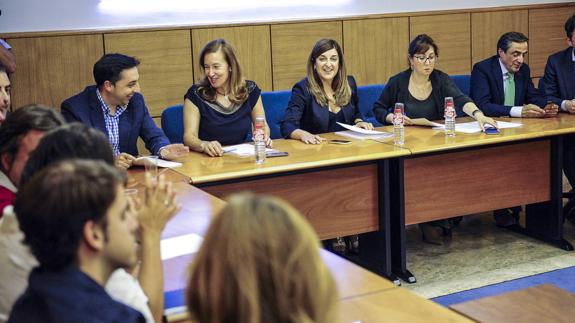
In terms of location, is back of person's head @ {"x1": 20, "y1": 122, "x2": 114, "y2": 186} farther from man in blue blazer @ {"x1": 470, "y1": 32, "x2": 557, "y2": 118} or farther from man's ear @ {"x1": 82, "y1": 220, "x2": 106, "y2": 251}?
man in blue blazer @ {"x1": 470, "y1": 32, "x2": 557, "y2": 118}

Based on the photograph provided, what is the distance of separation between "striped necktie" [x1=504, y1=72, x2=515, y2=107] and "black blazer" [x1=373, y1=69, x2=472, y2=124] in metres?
0.44

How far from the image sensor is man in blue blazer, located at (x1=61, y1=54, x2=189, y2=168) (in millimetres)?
4145

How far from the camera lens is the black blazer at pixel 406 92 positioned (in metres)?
5.05

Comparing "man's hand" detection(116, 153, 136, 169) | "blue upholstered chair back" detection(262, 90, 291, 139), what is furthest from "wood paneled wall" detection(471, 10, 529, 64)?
"man's hand" detection(116, 153, 136, 169)

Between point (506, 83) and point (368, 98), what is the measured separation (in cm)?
92

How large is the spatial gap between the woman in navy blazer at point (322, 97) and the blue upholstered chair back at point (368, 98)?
0.32 meters

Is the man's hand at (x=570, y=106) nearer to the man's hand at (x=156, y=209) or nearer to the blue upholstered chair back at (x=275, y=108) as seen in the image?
the blue upholstered chair back at (x=275, y=108)

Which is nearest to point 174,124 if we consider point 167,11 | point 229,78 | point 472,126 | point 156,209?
point 229,78

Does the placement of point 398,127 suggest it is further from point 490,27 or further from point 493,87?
point 490,27

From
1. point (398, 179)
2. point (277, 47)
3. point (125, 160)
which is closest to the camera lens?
point (125, 160)

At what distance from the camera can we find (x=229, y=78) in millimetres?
4582

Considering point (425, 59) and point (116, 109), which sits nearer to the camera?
point (116, 109)

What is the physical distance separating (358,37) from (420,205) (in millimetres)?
2919

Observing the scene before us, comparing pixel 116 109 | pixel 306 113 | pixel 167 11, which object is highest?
pixel 167 11
